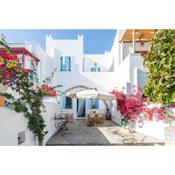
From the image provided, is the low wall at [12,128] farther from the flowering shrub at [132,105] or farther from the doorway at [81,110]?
the doorway at [81,110]

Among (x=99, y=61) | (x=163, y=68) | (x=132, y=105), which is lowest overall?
(x=132, y=105)

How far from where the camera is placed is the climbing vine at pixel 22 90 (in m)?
4.36

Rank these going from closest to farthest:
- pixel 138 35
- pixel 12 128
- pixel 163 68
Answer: pixel 12 128 → pixel 163 68 → pixel 138 35

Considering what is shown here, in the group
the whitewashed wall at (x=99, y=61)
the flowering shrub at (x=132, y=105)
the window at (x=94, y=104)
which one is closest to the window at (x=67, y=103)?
the window at (x=94, y=104)

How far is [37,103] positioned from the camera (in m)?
5.28

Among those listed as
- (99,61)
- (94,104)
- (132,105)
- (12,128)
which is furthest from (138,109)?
(99,61)

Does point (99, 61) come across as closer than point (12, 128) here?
No

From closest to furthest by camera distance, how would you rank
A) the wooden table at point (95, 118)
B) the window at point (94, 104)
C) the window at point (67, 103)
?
the wooden table at point (95, 118) → the window at point (94, 104) → the window at point (67, 103)

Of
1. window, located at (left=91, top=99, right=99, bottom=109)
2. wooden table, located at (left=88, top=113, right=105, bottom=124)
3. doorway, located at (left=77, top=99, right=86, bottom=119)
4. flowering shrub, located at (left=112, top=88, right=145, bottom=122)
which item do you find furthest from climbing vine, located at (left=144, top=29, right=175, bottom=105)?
doorway, located at (left=77, top=99, right=86, bottom=119)

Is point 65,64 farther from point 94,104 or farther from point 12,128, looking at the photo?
point 12,128

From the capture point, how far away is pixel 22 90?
483 centimetres
